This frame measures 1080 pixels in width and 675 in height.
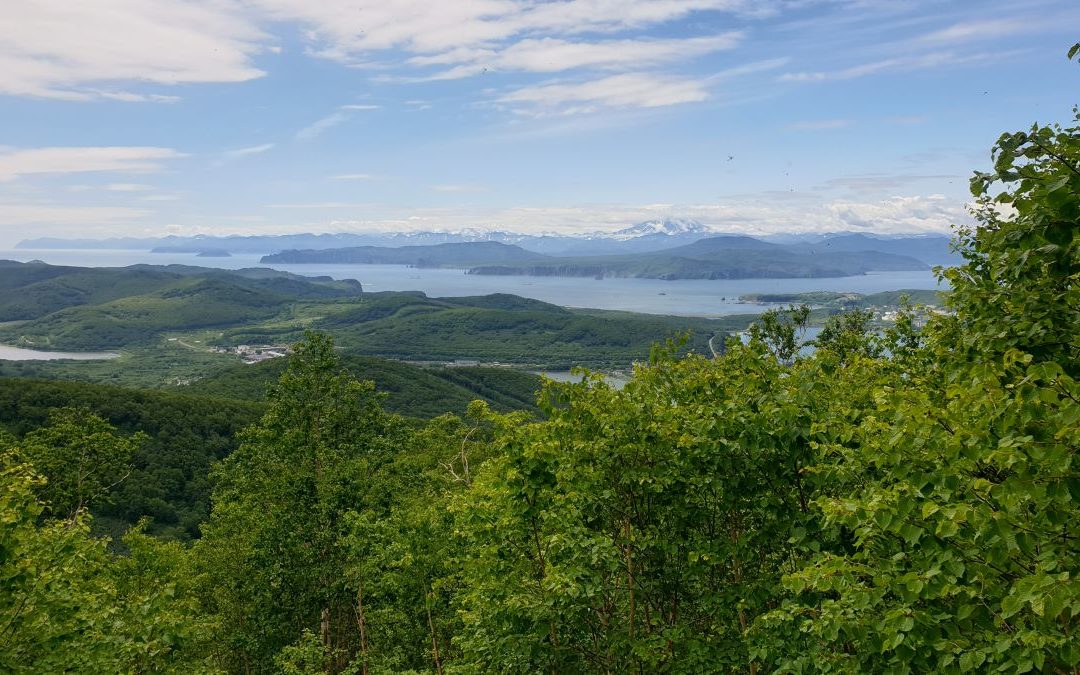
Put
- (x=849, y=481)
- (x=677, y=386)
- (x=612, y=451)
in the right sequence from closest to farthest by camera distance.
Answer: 1. (x=849, y=481)
2. (x=612, y=451)
3. (x=677, y=386)

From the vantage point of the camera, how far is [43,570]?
466 inches

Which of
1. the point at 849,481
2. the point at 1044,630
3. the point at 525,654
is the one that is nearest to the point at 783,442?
the point at 849,481

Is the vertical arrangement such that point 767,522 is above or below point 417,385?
above

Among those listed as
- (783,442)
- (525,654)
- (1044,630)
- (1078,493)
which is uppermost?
(1078,493)

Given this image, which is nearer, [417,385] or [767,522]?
[767,522]

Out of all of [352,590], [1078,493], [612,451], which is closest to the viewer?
[1078,493]

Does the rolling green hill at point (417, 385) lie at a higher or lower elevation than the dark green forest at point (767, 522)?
lower

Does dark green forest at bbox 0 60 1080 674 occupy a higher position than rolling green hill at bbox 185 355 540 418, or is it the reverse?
dark green forest at bbox 0 60 1080 674

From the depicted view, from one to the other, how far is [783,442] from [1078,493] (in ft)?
14.9

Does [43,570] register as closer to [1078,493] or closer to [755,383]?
[755,383]

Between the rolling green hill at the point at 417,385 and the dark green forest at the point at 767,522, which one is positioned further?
the rolling green hill at the point at 417,385

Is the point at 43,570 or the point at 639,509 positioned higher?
the point at 639,509

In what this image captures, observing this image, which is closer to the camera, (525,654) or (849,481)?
(849,481)

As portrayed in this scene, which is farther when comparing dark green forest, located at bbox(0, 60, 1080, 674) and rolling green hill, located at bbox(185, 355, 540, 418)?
rolling green hill, located at bbox(185, 355, 540, 418)
